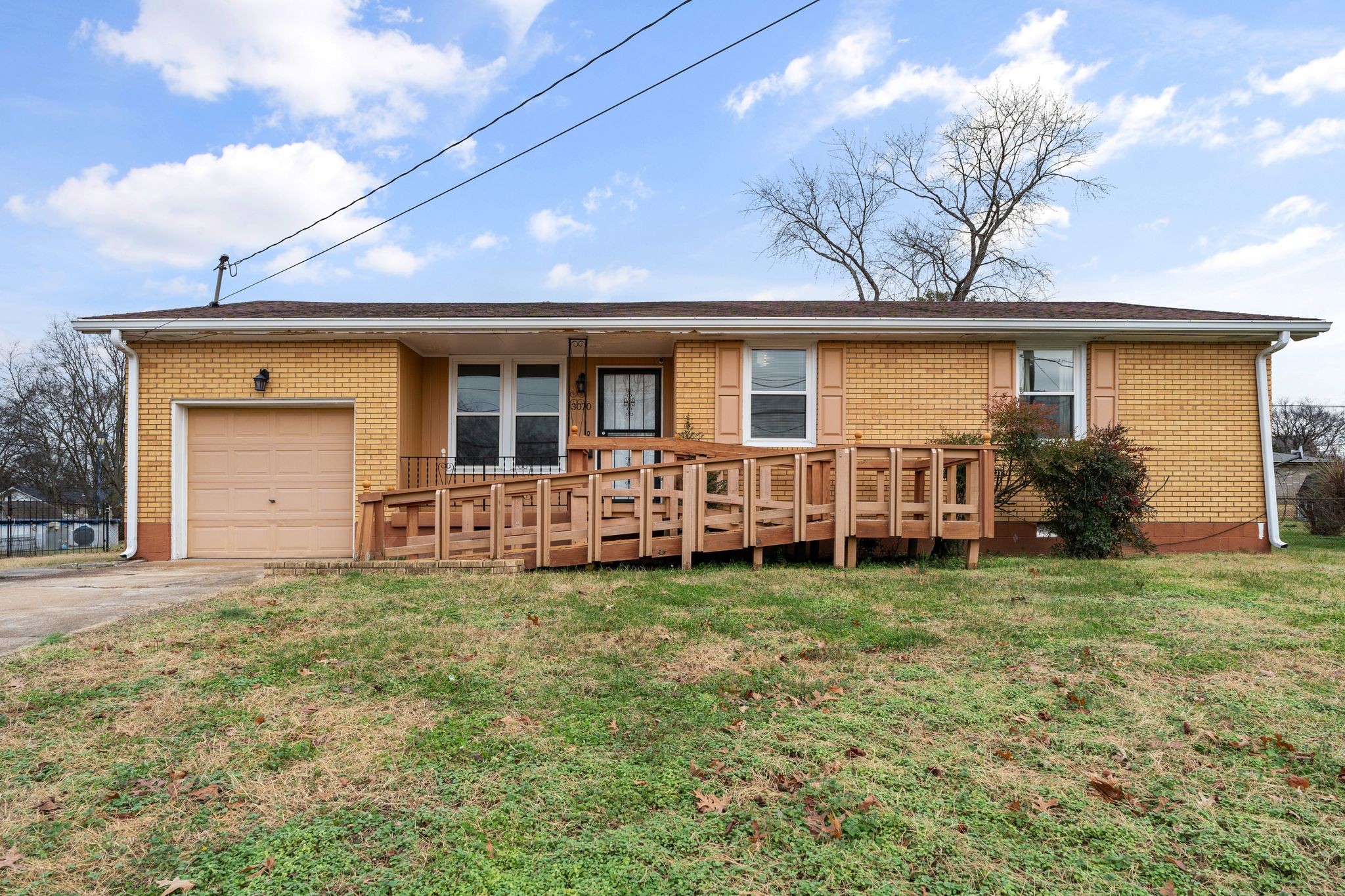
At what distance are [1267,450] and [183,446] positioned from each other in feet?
49.5

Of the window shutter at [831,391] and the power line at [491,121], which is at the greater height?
the power line at [491,121]

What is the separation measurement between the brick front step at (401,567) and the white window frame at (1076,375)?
7402 millimetres

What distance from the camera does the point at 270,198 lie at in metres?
17.3

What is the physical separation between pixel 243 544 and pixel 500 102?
7061 mm

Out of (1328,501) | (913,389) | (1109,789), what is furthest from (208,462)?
(1328,501)

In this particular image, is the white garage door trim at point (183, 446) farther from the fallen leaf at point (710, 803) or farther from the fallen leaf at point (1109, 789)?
the fallen leaf at point (1109, 789)

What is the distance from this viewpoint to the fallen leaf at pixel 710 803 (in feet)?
8.87

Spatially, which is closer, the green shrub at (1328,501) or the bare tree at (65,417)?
the green shrub at (1328,501)

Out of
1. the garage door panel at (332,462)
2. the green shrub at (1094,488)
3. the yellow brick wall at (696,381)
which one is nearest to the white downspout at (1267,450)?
the green shrub at (1094,488)

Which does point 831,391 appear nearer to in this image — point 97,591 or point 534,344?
point 534,344

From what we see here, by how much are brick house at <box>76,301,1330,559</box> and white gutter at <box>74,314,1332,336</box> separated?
1.4 inches

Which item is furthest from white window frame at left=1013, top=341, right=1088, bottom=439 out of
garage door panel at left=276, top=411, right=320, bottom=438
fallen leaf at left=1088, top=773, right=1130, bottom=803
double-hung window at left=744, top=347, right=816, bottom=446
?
garage door panel at left=276, top=411, right=320, bottom=438

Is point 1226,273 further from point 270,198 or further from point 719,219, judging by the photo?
point 270,198

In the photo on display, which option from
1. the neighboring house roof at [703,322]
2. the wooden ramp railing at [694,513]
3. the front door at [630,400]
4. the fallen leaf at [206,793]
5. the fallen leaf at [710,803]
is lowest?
the fallen leaf at [710,803]
